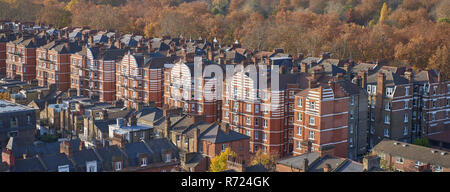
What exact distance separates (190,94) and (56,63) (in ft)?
95.7

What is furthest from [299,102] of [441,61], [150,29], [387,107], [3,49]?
[150,29]

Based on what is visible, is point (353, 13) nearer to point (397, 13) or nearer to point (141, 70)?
point (397, 13)

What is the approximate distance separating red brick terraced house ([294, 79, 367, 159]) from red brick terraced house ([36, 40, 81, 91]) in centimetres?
4277

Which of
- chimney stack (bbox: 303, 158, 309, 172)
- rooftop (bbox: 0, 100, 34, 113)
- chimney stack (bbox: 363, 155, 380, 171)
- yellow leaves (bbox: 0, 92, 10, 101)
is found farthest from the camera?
yellow leaves (bbox: 0, 92, 10, 101)

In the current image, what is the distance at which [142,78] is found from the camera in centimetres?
7400

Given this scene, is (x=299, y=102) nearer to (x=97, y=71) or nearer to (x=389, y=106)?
(x=389, y=106)

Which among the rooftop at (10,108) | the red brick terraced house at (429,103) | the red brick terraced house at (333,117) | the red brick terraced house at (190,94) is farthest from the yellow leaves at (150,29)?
the red brick terraced house at (333,117)

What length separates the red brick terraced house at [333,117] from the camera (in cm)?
5359

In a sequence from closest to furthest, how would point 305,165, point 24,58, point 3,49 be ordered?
point 305,165
point 24,58
point 3,49

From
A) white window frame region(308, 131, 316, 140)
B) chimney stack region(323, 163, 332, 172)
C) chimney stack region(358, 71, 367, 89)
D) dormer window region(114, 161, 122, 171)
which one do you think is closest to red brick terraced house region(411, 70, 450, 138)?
chimney stack region(358, 71, 367, 89)

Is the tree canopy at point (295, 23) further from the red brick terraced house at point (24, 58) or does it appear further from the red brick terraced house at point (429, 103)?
the red brick terraced house at point (24, 58)

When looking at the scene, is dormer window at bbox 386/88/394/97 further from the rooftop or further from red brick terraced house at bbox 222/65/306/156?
the rooftop

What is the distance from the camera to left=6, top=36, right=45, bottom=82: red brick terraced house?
92.9 metres

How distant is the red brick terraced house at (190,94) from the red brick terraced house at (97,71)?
1349cm
